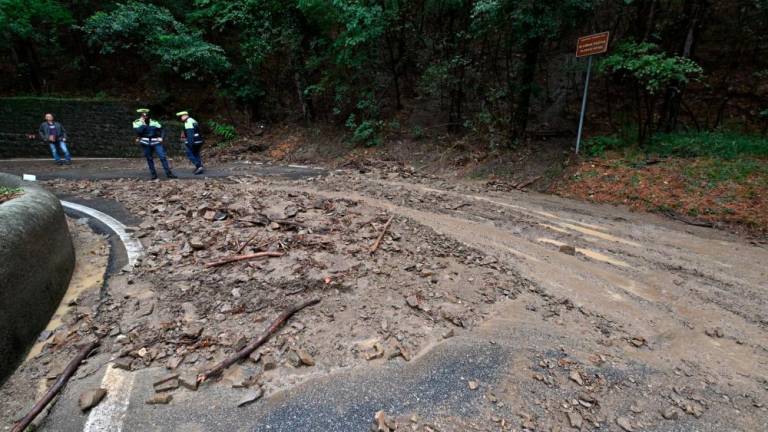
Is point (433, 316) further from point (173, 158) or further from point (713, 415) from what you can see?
point (173, 158)

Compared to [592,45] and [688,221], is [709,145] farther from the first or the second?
[592,45]

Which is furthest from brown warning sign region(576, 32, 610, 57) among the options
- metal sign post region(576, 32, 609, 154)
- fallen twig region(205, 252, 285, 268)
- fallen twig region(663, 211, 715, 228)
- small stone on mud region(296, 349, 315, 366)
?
small stone on mud region(296, 349, 315, 366)

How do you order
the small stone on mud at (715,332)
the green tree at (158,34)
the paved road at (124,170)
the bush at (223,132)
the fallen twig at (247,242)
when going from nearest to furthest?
the small stone on mud at (715,332) → the fallen twig at (247,242) → the paved road at (124,170) → the green tree at (158,34) → the bush at (223,132)

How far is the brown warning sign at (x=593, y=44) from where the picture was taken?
27.8 feet

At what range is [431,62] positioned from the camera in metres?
13.2

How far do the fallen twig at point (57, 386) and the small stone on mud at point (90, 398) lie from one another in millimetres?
237

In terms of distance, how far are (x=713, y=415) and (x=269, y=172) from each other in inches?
425

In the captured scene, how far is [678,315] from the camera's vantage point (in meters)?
4.21

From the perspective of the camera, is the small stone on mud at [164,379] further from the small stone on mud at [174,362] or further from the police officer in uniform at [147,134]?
the police officer in uniform at [147,134]

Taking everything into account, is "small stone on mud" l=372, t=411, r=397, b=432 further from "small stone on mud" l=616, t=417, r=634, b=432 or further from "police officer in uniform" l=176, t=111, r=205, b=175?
"police officer in uniform" l=176, t=111, r=205, b=175

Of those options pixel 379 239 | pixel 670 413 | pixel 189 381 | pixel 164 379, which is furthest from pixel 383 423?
pixel 379 239

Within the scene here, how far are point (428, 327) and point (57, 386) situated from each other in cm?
338

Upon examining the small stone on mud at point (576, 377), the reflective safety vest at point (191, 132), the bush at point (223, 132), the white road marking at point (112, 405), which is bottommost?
the white road marking at point (112, 405)


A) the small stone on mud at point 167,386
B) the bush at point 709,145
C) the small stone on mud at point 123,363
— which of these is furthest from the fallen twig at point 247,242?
the bush at point 709,145
